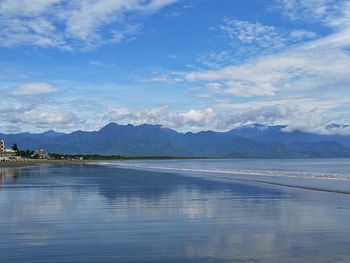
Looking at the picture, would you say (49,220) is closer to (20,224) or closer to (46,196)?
(20,224)

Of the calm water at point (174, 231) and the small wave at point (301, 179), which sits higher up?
the small wave at point (301, 179)

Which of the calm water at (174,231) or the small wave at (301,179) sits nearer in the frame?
the calm water at (174,231)

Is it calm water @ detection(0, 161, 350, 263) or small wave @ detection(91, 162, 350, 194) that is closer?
calm water @ detection(0, 161, 350, 263)

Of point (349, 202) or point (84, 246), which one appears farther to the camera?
point (349, 202)

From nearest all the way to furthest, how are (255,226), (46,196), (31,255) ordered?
1. (31,255)
2. (255,226)
3. (46,196)

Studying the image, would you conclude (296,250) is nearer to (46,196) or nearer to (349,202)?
(349,202)

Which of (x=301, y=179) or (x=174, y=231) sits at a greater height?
(x=301, y=179)

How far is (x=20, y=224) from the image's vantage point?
20312 millimetres

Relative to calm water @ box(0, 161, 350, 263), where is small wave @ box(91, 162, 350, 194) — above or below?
above

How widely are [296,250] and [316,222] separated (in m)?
6.29

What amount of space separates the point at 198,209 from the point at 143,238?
30.1ft

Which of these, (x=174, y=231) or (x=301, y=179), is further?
(x=301, y=179)

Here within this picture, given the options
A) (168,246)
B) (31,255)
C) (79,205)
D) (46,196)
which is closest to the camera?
(31,255)

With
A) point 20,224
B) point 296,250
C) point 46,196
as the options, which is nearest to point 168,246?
point 296,250
